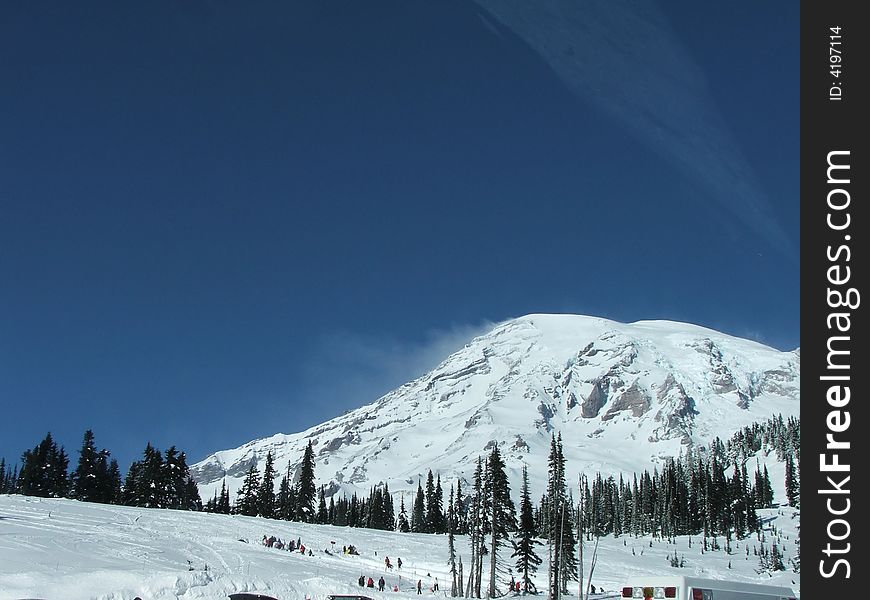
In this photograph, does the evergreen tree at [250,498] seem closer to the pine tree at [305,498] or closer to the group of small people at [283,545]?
the pine tree at [305,498]

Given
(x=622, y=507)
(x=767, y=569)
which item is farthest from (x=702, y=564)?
(x=622, y=507)

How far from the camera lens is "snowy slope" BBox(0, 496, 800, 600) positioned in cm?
3525

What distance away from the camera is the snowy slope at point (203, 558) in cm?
3525

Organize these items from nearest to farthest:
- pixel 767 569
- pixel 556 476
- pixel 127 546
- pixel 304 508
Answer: pixel 127 546, pixel 556 476, pixel 767 569, pixel 304 508

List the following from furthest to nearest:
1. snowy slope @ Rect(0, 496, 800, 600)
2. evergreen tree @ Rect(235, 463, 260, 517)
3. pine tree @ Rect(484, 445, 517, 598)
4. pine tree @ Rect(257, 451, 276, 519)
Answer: pine tree @ Rect(257, 451, 276, 519), evergreen tree @ Rect(235, 463, 260, 517), pine tree @ Rect(484, 445, 517, 598), snowy slope @ Rect(0, 496, 800, 600)

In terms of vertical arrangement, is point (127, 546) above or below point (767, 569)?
above

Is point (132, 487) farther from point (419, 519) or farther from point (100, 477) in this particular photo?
point (419, 519)

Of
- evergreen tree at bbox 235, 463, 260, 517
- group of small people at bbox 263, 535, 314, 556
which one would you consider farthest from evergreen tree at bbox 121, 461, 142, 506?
group of small people at bbox 263, 535, 314, 556

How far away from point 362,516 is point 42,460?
7548cm

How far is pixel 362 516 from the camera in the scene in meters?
169

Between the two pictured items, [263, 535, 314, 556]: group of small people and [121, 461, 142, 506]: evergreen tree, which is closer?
[263, 535, 314, 556]: group of small people

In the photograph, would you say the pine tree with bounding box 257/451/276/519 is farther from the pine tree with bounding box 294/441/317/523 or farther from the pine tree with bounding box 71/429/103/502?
the pine tree with bounding box 71/429/103/502

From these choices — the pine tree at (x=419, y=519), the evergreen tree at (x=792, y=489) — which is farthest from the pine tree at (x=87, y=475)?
the evergreen tree at (x=792, y=489)
